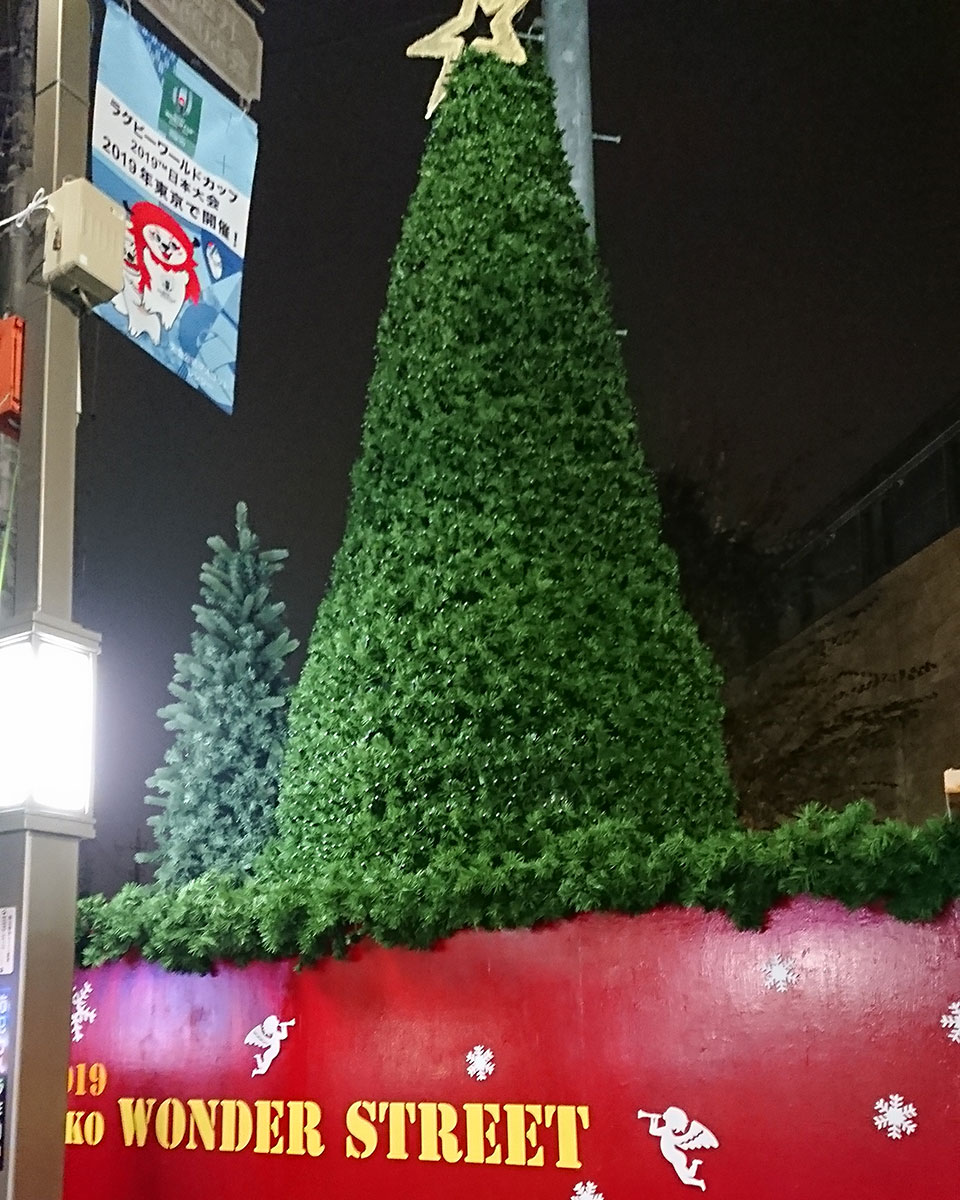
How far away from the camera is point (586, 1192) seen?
4.04m

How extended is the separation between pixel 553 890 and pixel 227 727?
2.59 meters

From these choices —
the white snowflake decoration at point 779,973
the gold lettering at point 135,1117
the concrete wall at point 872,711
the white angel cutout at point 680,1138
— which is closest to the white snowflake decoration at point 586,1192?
the white angel cutout at point 680,1138

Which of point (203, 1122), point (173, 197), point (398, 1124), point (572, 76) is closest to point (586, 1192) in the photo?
point (398, 1124)

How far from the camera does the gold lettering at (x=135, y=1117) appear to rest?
198 inches

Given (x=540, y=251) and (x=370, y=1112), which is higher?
(x=540, y=251)

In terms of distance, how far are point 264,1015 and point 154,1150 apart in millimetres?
807

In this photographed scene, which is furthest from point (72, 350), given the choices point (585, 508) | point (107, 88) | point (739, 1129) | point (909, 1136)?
point (909, 1136)

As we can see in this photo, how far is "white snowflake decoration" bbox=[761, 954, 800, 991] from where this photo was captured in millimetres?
3854

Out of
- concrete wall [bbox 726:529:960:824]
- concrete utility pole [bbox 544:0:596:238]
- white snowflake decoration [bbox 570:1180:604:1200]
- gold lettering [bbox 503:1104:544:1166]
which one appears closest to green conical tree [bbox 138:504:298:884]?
gold lettering [bbox 503:1104:544:1166]

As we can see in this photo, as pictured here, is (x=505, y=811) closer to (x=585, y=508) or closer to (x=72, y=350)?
(x=585, y=508)

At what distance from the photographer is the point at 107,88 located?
5.04 metres

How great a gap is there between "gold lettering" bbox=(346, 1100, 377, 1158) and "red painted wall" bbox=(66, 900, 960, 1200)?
0.01 meters

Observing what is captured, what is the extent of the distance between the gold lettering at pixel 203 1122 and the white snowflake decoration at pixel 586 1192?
158 centimetres

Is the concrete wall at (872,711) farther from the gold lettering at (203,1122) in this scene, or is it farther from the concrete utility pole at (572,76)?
the gold lettering at (203,1122)
